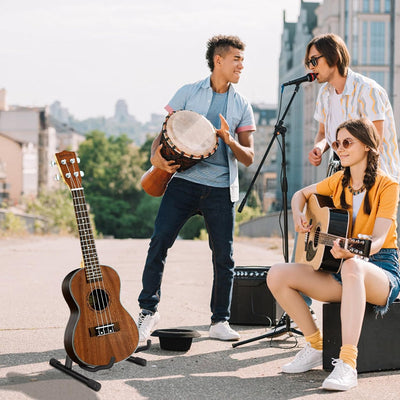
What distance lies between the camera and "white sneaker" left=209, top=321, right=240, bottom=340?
5.43 metres

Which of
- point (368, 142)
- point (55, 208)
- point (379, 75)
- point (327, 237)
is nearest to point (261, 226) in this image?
point (55, 208)

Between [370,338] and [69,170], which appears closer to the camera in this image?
[370,338]

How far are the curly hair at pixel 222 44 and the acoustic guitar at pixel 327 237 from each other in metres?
1.39

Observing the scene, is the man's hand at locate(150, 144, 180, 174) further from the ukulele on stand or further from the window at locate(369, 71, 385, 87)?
the window at locate(369, 71, 385, 87)

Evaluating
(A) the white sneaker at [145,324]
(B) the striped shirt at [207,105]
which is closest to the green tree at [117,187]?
(B) the striped shirt at [207,105]

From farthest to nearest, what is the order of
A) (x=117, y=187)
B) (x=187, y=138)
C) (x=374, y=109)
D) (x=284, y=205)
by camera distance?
(x=117, y=187)
(x=284, y=205)
(x=187, y=138)
(x=374, y=109)

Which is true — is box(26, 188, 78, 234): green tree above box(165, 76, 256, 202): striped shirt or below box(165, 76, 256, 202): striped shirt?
below

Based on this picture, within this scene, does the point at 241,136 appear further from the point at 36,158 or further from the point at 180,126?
the point at 36,158

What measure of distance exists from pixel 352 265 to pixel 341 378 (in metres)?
0.61

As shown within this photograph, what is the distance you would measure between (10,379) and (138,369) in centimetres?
76

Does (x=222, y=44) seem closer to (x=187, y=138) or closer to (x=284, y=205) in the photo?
(x=187, y=138)

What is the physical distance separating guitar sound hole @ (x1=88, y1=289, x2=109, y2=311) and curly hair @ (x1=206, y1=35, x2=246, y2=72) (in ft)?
6.66

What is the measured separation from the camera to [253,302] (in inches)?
237

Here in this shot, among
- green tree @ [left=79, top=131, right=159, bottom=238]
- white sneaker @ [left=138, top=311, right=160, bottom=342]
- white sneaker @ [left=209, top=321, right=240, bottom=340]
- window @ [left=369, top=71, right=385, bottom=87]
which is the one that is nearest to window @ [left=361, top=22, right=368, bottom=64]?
window @ [left=369, top=71, right=385, bottom=87]
